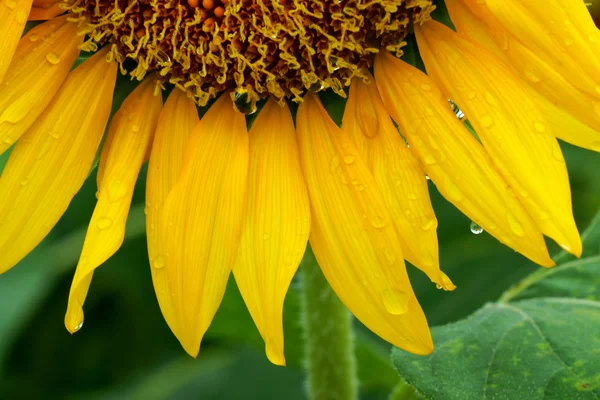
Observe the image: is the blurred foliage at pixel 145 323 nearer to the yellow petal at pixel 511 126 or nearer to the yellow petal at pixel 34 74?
the yellow petal at pixel 34 74

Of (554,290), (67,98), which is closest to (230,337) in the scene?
(554,290)

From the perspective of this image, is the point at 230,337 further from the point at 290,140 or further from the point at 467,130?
the point at 467,130

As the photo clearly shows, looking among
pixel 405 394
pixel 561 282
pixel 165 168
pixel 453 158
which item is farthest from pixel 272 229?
pixel 561 282

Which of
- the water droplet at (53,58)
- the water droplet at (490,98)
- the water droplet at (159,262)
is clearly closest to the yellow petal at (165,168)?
the water droplet at (159,262)

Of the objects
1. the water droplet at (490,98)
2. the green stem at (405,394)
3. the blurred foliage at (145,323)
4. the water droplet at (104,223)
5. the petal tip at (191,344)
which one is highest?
the water droplet at (490,98)

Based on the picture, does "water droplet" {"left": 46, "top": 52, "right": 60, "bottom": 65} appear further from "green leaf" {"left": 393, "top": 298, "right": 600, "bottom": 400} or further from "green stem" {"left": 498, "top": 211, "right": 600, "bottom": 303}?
"green stem" {"left": 498, "top": 211, "right": 600, "bottom": 303}

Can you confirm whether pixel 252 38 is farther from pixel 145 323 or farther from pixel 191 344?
pixel 145 323

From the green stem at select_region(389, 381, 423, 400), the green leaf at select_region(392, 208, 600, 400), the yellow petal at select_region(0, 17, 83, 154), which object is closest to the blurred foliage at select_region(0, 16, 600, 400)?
the green stem at select_region(389, 381, 423, 400)
